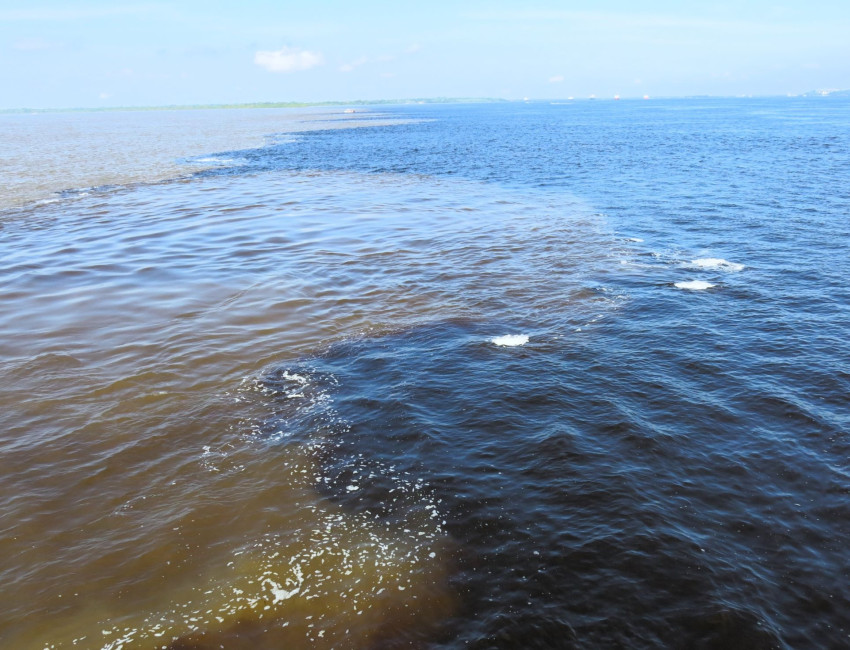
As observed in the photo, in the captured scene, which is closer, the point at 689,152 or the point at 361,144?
the point at 689,152

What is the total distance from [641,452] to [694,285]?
40.5ft

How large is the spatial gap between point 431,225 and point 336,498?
25.3m

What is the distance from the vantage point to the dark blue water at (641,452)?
29.5 ft

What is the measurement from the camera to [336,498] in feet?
38.0

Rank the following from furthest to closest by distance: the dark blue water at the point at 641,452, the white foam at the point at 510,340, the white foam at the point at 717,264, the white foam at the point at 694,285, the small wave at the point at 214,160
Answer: the small wave at the point at 214,160, the white foam at the point at 717,264, the white foam at the point at 694,285, the white foam at the point at 510,340, the dark blue water at the point at 641,452

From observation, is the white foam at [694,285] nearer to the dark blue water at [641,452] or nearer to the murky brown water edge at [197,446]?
the dark blue water at [641,452]

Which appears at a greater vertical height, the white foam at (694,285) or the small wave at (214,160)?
the white foam at (694,285)

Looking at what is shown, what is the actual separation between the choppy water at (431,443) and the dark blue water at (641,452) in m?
0.07

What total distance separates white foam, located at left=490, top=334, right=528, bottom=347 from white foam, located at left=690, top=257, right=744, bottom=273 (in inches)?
448

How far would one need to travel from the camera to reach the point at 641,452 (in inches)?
500

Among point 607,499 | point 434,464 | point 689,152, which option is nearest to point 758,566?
point 607,499

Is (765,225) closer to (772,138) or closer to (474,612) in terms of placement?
(474,612)

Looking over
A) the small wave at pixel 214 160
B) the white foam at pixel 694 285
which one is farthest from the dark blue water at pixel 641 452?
the small wave at pixel 214 160

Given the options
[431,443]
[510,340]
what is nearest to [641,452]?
[431,443]
